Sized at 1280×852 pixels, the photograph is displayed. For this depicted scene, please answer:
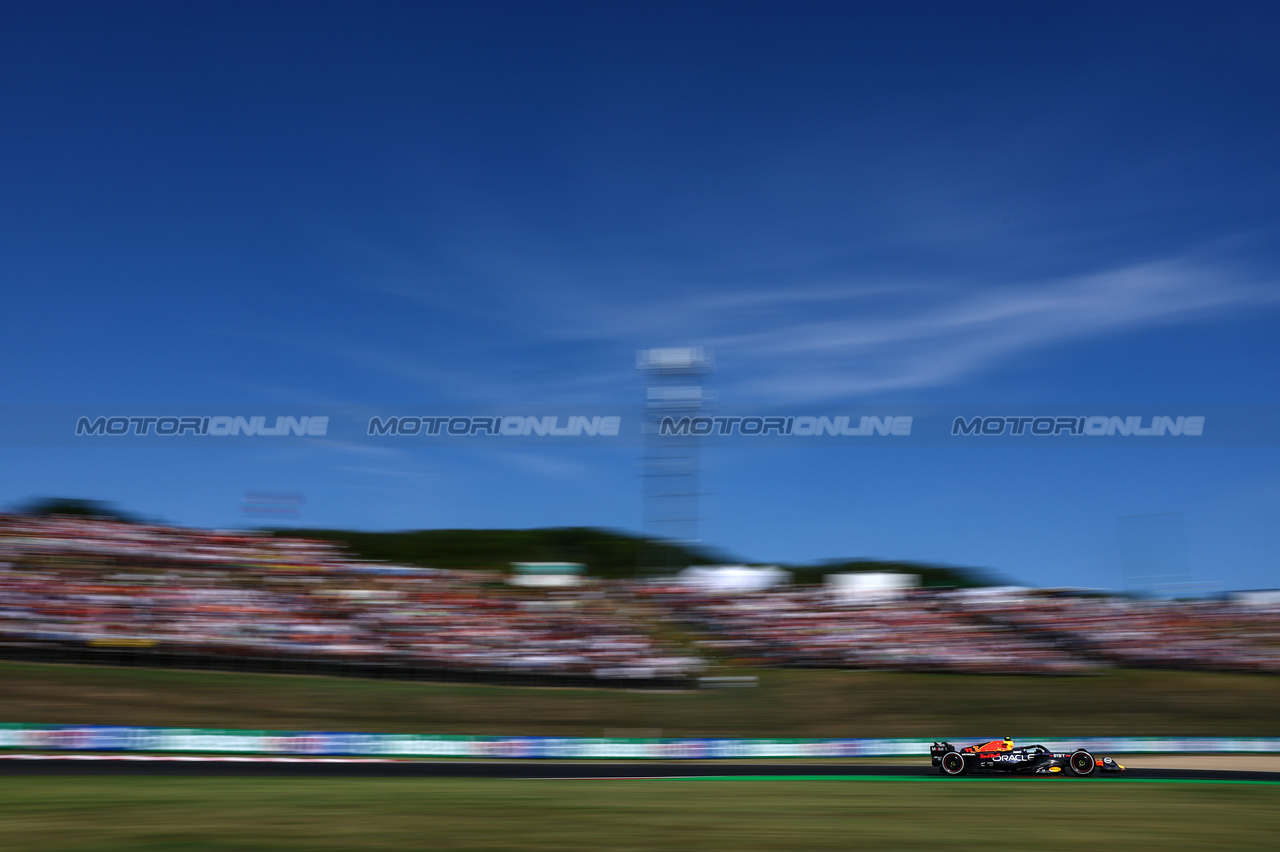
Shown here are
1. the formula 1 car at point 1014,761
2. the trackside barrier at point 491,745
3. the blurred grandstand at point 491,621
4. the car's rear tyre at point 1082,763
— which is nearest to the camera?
the formula 1 car at point 1014,761

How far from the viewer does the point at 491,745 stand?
67.1 ft

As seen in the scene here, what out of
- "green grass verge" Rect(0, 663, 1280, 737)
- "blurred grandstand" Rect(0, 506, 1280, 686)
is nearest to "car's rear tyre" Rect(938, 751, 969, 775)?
"green grass verge" Rect(0, 663, 1280, 737)

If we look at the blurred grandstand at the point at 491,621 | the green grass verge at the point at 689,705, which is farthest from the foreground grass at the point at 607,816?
the blurred grandstand at the point at 491,621

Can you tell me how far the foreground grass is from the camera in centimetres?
847

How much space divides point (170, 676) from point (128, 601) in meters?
4.18

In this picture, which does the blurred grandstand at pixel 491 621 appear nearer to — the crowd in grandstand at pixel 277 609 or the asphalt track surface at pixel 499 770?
the crowd in grandstand at pixel 277 609

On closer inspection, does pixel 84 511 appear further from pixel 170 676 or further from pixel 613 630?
pixel 613 630

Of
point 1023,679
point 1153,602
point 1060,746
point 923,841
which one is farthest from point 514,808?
point 1153,602

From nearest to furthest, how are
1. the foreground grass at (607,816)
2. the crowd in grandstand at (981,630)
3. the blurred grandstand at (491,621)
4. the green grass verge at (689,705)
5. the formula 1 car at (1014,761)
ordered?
the foreground grass at (607,816) < the formula 1 car at (1014,761) < the green grass verge at (689,705) < the blurred grandstand at (491,621) < the crowd in grandstand at (981,630)

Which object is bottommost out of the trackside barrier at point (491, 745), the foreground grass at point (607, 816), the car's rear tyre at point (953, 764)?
the trackside barrier at point (491, 745)

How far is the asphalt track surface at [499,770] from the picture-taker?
52.1ft

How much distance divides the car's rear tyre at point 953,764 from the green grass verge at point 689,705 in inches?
306

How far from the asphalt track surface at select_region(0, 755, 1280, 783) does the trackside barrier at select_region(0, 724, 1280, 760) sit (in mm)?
600

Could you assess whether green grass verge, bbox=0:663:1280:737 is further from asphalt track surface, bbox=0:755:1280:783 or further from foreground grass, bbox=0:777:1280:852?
foreground grass, bbox=0:777:1280:852
